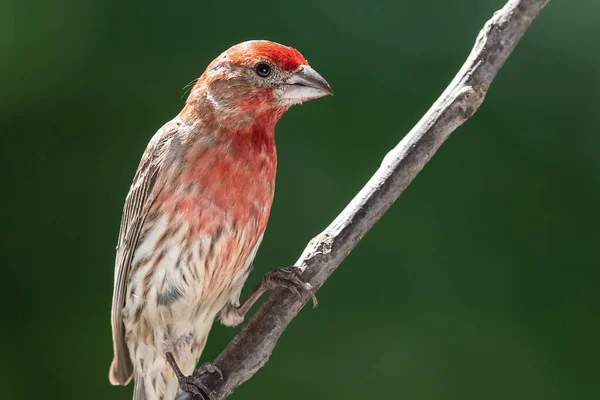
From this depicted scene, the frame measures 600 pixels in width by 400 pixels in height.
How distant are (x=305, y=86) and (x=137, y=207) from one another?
718 mm

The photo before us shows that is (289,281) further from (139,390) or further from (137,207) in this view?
(139,390)

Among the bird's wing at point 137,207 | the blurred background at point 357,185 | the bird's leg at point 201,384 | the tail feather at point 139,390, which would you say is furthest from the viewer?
the blurred background at point 357,185

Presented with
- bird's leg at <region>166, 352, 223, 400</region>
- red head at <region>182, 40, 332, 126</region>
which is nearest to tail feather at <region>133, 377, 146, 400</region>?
bird's leg at <region>166, 352, 223, 400</region>

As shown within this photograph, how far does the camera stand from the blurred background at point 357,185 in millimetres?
4078

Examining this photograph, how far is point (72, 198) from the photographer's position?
13.6 feet

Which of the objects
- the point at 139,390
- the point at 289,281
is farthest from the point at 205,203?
the point at 139,390

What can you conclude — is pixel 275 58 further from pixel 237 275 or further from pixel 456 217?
pixel 456 217

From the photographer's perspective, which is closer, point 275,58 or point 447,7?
point 275,58

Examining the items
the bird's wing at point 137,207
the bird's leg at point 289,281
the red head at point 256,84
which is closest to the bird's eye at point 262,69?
the red head at point 256,84

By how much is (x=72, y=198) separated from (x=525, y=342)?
214cm

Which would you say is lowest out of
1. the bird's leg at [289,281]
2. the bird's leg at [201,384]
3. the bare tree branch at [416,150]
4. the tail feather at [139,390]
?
the tail feather at [139,390]

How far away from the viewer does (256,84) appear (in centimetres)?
262

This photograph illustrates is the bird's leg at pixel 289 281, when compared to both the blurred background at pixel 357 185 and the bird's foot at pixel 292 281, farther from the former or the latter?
the blurred background at pixel 357 185

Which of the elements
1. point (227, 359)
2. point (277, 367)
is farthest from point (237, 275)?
point (277, 367)
